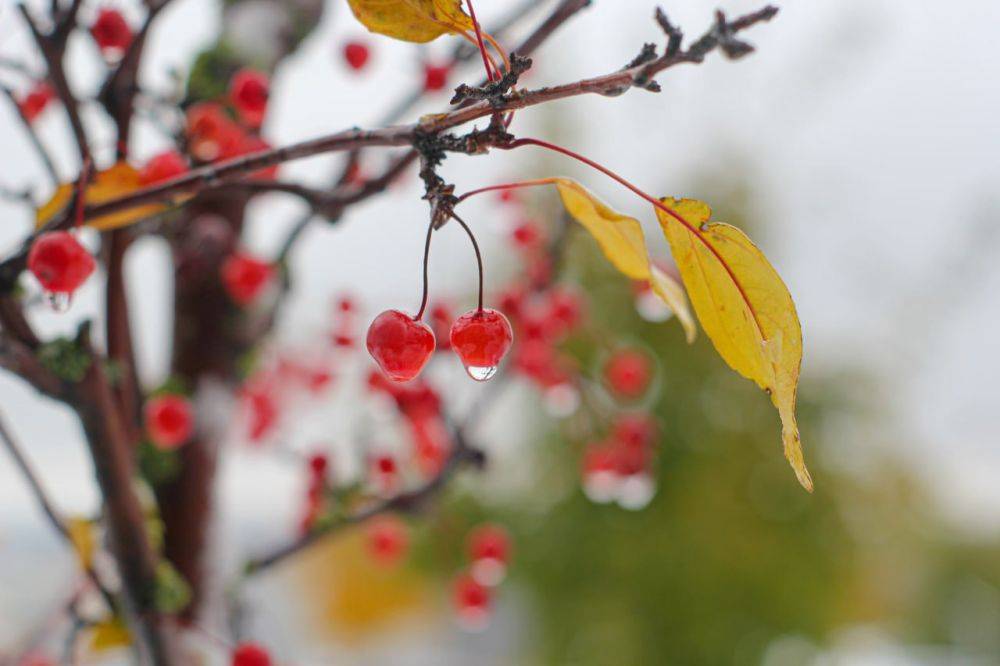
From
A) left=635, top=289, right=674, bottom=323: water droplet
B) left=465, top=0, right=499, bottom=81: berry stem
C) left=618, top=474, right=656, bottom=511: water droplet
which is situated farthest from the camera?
left=618, top=474, right=656, bottom=511: water droplet

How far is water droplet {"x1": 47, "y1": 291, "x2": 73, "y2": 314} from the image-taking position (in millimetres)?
251

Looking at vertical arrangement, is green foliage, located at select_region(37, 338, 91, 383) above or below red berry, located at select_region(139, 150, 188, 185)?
below

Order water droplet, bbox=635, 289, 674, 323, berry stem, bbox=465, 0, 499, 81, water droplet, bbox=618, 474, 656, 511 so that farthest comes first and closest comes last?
1. water droplet, bbox=618, 474, 656, 511
2. water droplet, bbox=635, 289, 674, 323
3. berry stem, bbox=465, 0, 499, 81

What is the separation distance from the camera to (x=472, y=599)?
2.00 ft

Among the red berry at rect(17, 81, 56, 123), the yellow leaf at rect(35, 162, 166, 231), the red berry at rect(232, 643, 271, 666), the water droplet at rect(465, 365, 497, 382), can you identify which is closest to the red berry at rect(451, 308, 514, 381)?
the water droplet at rect(465, 365, 497, 382)

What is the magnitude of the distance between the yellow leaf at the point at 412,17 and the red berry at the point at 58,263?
11cm

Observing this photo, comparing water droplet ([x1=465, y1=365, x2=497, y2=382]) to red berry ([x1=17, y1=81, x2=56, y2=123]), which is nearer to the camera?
water droplet ([x1=465, y1=365, x2=497, y2=382])

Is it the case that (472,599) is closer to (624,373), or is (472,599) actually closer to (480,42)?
(624,373)

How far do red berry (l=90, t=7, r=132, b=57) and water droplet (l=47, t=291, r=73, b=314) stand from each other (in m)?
0.14

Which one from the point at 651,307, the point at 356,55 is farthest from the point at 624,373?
the point at 356,55

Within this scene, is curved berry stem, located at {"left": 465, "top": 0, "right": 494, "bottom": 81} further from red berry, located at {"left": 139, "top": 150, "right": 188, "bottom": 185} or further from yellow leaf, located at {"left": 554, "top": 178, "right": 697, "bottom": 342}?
red berry, located at {"left": 139, "top": 150, "right": 188, "bottom": 185}

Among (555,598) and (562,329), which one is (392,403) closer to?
(562,329)

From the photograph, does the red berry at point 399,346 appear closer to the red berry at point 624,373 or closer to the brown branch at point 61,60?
the brown branch at point 61,60

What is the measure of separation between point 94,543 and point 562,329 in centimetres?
29
